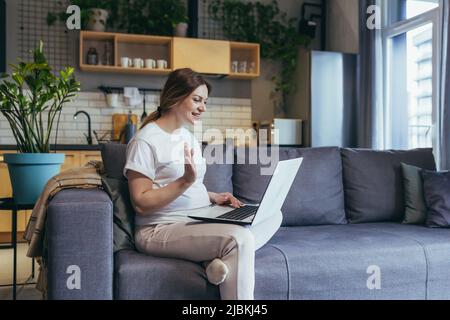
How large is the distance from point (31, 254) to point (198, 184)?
73cm

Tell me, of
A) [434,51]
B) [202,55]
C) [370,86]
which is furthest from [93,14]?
[434,51]

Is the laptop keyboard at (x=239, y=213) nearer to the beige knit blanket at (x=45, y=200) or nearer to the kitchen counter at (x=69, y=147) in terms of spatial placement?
the beige knit blanket at (x=45, y=200)

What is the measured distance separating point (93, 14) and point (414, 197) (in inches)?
131

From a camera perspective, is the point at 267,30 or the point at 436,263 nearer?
the point at 436,263

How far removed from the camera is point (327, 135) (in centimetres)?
455

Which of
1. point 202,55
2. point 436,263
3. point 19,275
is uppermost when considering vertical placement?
point 202,55

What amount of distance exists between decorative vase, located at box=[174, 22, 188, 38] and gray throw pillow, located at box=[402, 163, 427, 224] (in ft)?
9.15

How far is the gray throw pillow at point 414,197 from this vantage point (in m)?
2.56

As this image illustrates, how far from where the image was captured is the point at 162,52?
4848 millimetres

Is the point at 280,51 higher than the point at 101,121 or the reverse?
higher

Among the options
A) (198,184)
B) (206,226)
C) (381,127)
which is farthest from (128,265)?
(381,127)

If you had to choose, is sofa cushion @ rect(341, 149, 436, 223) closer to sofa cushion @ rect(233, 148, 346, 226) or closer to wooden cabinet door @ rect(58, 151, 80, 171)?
sofa cushion @ rect(233, 148, 346, 226)

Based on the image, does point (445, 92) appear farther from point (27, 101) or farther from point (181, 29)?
point (27, 101)
